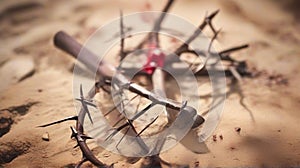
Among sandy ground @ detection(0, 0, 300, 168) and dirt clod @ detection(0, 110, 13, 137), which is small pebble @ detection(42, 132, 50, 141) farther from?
dirt clod @ detection(0, 110, 13, 137)

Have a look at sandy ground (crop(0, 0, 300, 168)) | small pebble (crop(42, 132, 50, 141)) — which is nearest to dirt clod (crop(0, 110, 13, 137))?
sandy ground (crop(0, 0, 300, 168))

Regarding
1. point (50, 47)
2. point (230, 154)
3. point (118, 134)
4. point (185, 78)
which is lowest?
point (230, 154)

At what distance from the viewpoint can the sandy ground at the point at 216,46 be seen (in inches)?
80.6

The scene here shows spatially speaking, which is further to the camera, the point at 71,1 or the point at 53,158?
the point at 71,1

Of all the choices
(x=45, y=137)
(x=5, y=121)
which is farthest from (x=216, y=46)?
(x=5, y=121)

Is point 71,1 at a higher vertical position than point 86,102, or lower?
higher

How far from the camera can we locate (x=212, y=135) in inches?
85.4

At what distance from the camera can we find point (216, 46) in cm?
296

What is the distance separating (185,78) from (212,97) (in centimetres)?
28

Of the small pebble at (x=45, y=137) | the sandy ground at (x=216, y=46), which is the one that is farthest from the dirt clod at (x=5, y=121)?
the small pebble at (x=45, y=137)

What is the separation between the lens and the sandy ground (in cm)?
205

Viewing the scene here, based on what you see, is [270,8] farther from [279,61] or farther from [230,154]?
[230,154]

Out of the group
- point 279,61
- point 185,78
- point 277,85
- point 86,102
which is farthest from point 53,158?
point 279,61

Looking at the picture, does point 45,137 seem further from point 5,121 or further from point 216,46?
point 216,46
